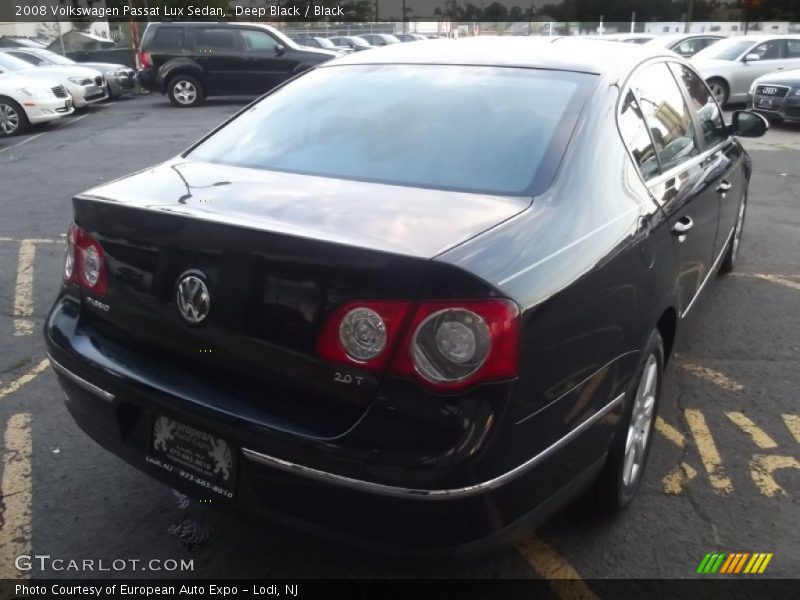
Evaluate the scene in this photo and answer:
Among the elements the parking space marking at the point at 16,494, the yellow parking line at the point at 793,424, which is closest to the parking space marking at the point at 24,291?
the parking space marking at the point at 16,494

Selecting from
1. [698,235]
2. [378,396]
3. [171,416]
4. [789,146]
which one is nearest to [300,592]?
[171,416]

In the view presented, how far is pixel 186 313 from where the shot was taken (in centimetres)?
221

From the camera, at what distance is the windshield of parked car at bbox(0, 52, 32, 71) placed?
14.2m

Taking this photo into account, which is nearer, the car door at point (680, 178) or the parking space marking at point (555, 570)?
the parking space marking at point (555, 570)

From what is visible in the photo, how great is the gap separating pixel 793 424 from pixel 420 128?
2.21 meters

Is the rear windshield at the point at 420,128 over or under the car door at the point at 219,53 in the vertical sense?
under

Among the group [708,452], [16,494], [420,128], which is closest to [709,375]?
[708,452]

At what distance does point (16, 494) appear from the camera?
2.94 metres

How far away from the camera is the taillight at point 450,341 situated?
1.88m

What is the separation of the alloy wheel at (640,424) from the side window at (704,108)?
5.30 feet

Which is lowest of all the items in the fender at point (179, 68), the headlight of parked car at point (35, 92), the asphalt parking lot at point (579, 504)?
the asphalt parking lot at point (579, 504)

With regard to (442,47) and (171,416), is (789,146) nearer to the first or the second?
(442,47)

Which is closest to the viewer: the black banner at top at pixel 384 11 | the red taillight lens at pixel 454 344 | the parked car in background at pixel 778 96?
the red taillight lens at pixel 454 344

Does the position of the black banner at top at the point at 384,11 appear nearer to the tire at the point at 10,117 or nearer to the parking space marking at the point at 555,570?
the tire at the point at 10,117
